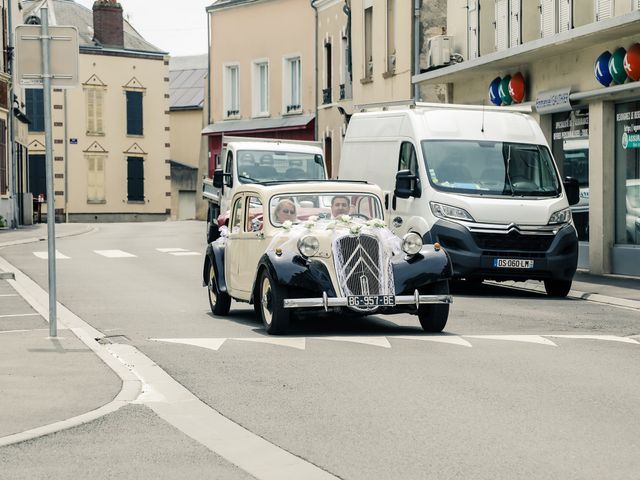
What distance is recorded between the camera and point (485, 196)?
63.9 ft

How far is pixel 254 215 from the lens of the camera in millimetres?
14547

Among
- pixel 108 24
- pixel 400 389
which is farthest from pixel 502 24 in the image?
pixel 108 24

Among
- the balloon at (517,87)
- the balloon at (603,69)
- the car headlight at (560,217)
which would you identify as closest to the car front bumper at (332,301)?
the car headlight at (560,217)

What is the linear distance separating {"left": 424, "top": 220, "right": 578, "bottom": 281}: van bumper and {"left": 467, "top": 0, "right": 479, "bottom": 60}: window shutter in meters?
12.0

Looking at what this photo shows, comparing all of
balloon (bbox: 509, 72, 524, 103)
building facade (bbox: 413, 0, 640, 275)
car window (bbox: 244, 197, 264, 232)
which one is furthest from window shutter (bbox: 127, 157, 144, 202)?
car window (bbox: 244, 197, 264, 232)

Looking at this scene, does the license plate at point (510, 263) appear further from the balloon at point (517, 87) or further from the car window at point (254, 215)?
the balloon at point (517, 87)

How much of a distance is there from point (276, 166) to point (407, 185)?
34.8 feet

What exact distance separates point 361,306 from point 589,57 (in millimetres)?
12608

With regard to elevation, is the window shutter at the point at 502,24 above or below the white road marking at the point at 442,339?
above

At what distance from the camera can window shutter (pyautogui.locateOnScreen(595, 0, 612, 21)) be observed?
2319 cm

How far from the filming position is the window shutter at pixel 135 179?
6869cm

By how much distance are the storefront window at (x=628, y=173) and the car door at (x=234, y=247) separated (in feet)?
32.8

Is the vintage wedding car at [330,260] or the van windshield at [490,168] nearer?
the vintage wedding car at [330,260]

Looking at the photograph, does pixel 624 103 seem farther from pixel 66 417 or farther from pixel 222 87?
pixel 222 87
